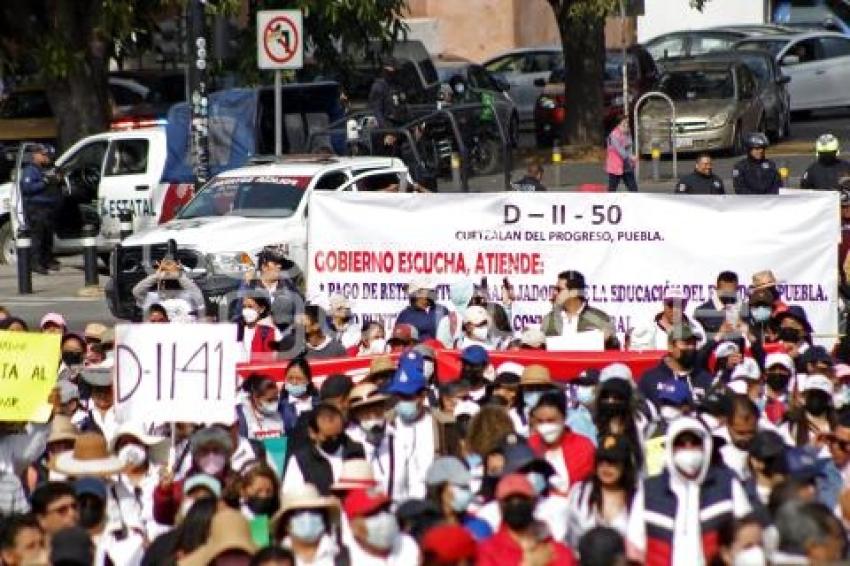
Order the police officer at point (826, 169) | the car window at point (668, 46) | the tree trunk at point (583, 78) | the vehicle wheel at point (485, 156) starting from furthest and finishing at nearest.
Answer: the car window at point (668, 46) < the tree trunk at point (583, 78) < the vehicle wheel at point (485, 156) < the police officer at point (826, 169)

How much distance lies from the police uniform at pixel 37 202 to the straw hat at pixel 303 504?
17750 mm

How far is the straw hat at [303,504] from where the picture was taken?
33.9 ft

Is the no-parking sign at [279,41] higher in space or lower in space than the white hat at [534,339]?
higher

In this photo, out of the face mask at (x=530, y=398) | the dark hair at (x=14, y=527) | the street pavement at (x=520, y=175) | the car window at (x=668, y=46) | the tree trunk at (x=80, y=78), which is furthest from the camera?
the car window at (x=668, y=46)

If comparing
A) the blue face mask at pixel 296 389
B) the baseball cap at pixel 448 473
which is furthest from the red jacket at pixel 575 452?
the blue face mask at pixel 296 389

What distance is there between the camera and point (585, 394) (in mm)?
14180

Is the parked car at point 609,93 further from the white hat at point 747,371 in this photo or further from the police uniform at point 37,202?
the white hat at point 747,371

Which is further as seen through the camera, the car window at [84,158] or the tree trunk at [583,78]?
the tree trunk at [583,78]

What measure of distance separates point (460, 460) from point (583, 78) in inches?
948

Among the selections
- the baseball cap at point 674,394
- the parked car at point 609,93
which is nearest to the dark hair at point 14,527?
the baseball cap at point 674,394

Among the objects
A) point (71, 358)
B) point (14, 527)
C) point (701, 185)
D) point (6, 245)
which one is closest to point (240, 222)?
point (701, 185)

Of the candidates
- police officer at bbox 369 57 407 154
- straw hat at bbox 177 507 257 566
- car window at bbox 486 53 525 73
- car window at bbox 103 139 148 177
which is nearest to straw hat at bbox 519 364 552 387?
straw hat at bbox 177 507 257 566

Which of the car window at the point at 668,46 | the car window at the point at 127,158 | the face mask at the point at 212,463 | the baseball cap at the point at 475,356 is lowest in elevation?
the face mask at the point at 212,463

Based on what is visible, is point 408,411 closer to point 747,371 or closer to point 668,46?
point 747,371
